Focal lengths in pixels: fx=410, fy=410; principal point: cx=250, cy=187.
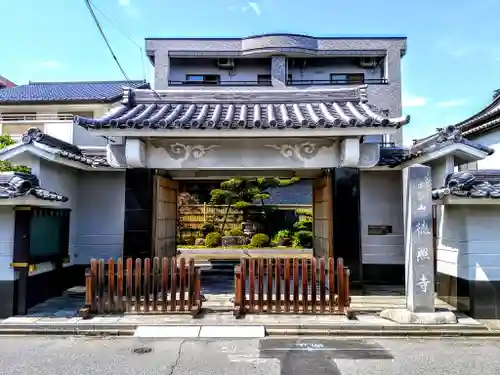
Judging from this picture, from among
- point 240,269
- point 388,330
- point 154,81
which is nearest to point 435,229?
point 388,330

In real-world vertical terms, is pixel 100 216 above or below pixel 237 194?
below

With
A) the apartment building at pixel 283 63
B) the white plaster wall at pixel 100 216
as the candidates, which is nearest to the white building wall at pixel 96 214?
the white plaster wall at pixel 100 216

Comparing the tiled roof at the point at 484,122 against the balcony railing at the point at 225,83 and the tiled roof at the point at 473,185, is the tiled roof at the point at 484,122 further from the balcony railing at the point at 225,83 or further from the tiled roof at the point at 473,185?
the balcony railing at the point at 225,83

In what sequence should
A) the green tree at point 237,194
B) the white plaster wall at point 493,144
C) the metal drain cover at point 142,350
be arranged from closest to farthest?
1. the metal drain cover at point 142,350
2. the white plaster wall at point 493,144
3. the green tree at point 237,194

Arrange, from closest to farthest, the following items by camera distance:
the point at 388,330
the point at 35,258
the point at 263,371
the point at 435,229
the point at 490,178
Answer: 1. the point at 263,371
2. the point at 388,330
3. the point at 490,178
4. the point at 35,258
5. the point at 435,229

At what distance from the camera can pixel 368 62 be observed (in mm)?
28000

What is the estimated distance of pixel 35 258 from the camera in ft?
27.6

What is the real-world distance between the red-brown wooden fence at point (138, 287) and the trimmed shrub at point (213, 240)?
51.4 feet

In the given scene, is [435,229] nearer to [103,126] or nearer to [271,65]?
[103,126]

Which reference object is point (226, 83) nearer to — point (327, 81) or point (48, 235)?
point (327, 81)

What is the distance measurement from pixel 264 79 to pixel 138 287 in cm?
2287

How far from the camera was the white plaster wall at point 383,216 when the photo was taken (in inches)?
432

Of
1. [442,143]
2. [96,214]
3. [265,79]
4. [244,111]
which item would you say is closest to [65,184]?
[96,214]

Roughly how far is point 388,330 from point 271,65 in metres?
23.4
